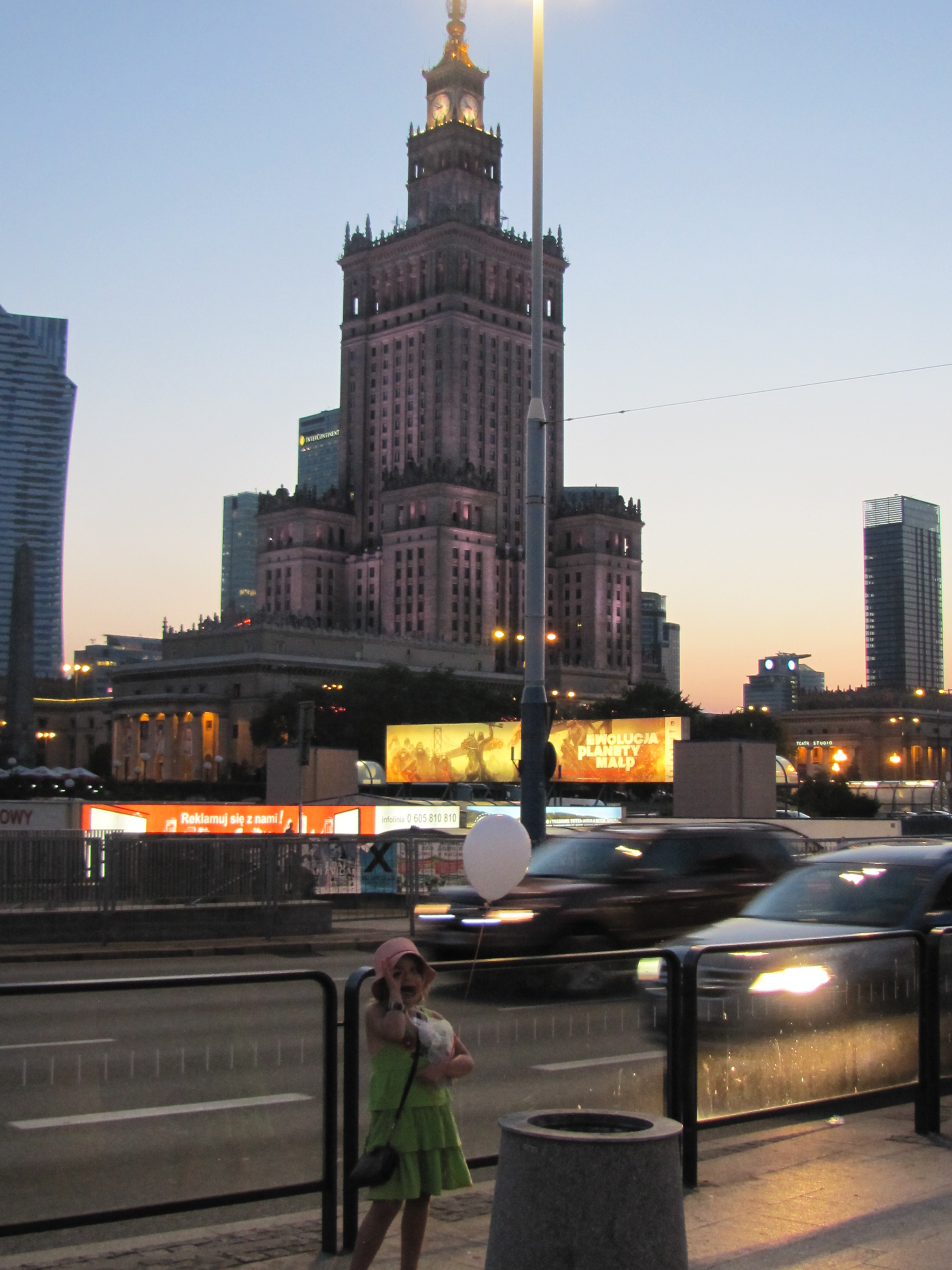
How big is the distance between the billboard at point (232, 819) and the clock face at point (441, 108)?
178187 mm

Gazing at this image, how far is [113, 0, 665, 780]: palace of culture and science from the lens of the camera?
17550 centimetres

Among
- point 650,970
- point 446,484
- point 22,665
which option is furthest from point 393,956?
point 446,484

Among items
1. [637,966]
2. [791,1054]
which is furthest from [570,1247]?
[791,1054]

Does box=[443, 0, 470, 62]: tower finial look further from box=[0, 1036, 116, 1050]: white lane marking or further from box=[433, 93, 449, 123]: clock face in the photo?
box=[0, 1036, 116, 1050]: white lane marking

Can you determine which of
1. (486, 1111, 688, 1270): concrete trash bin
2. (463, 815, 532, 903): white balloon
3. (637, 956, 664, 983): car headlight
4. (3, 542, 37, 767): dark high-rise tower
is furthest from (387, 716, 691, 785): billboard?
(486, 1111, 688, 1270): concrete trash bin

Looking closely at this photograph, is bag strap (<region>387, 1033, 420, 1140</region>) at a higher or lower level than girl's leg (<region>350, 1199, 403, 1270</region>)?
higher

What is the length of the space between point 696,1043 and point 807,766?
17457 centimetres

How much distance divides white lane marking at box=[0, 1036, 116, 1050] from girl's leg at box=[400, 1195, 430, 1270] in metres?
1.51

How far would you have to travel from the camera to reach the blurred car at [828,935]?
8125 mm

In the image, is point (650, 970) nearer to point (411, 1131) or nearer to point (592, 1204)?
point (411, 1131)

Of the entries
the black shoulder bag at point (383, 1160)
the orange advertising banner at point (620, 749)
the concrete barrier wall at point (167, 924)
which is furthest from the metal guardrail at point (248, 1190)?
the orange advertising banner at point (620, 749)

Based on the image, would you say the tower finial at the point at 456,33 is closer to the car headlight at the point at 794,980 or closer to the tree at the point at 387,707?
the tree at the point at 387,707

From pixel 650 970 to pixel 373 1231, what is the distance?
2.57 m

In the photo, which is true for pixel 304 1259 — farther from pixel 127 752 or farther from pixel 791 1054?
pixel 127 752
